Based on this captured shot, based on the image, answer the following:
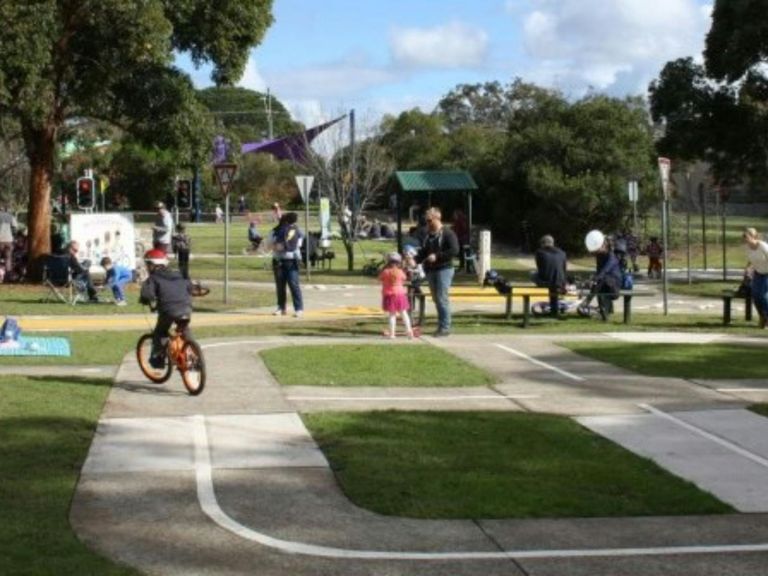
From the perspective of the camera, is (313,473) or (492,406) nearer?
(313,473)

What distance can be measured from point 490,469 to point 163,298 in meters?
4.70

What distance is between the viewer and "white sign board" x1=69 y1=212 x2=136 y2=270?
27.1 metres

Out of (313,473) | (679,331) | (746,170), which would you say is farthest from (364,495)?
(746,170)

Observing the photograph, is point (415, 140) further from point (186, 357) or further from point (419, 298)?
point (186, 357)

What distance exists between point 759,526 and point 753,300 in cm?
1346

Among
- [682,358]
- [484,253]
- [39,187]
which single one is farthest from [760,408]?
[484,253]

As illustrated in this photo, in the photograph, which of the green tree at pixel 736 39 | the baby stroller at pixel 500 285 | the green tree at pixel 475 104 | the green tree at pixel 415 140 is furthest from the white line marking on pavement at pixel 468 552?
the green tree at pixel 475 104

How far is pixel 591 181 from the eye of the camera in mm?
42094

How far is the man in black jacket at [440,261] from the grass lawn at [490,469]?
6.41 m

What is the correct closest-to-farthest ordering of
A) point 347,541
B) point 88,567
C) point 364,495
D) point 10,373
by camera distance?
1. point 88,567
2. point 347,541
3. point 364,495
4. point 10,373

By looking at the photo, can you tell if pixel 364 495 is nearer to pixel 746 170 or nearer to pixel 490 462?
pixel 490 462

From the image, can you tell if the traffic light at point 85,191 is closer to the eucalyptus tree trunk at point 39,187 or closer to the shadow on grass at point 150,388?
the eucalyptus tree trunk at point 39,187

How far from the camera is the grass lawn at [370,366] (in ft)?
42.8

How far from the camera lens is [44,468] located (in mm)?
8445
